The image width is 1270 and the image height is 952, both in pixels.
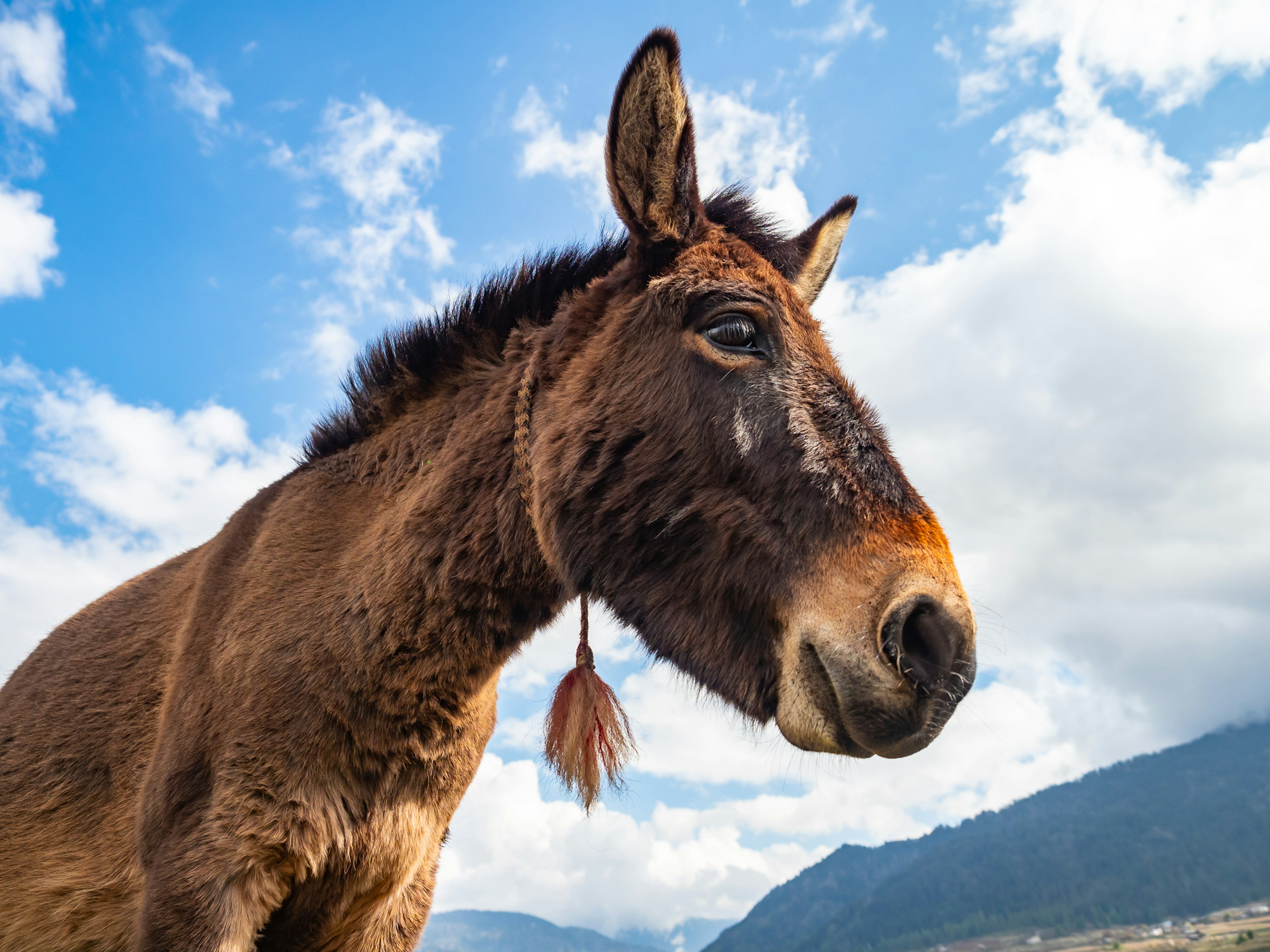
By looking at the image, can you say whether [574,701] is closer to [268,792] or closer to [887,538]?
[268,792]

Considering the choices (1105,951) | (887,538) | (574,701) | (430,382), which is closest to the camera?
(887,538)

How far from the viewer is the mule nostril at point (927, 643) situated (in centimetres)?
225

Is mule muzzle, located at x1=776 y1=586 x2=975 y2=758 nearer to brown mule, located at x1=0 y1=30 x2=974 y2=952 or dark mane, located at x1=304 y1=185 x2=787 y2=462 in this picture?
brown mule, located at x1=0 y1=30 x2=974 y2=952

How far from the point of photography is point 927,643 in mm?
2301

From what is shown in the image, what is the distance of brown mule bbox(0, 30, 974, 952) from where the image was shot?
2.60 m

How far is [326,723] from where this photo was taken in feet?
10.9

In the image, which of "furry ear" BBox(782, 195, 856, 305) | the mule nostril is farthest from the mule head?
"furry ear" BBox(782, 195, 856, 305)

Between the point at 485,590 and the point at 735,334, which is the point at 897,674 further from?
the point at 485,590

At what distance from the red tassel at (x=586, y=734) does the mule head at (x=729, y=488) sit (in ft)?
1.88

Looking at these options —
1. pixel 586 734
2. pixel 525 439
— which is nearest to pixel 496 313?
pixel 525 439

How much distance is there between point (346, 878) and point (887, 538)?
285cm

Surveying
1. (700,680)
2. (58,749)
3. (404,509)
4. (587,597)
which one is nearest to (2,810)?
(58,749)

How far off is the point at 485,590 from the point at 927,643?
187 cm

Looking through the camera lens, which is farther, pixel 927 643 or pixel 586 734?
pixel 586 734
